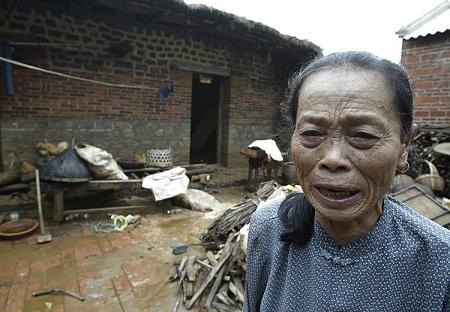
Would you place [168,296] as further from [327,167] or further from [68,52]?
[68,52]

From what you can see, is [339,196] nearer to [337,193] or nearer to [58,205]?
[337,193]

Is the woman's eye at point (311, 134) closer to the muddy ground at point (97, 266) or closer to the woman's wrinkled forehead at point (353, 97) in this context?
the woman's wrinkled forehead at point (353, 97)

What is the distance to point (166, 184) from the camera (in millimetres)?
5371

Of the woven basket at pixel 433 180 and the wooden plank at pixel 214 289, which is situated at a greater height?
the woven basket at pixel 433 180

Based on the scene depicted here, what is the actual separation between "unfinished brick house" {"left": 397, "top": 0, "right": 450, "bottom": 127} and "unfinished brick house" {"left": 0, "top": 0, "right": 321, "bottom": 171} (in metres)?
3.32

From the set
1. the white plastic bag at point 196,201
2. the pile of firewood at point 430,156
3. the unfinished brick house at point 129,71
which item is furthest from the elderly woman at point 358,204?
the unfinished brick house at point 129,71

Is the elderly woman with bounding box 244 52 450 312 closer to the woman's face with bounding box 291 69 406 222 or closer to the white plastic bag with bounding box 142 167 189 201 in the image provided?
the woman's face with bounding box 291 69 406 222

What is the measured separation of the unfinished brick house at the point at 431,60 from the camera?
5.41 m

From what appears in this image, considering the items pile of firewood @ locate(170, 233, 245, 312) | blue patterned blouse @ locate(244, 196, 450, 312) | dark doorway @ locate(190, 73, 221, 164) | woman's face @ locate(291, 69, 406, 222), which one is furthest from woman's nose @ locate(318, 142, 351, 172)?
dark doorway @ locate(190, 73, 221, 164)

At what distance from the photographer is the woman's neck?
0.95 metres

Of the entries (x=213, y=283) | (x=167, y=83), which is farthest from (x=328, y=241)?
(x=167, y=83)

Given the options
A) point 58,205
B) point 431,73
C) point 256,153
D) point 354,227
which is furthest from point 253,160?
point 354,227

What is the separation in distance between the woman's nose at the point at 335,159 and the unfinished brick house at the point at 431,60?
5675mm

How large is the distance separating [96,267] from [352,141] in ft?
11.4
